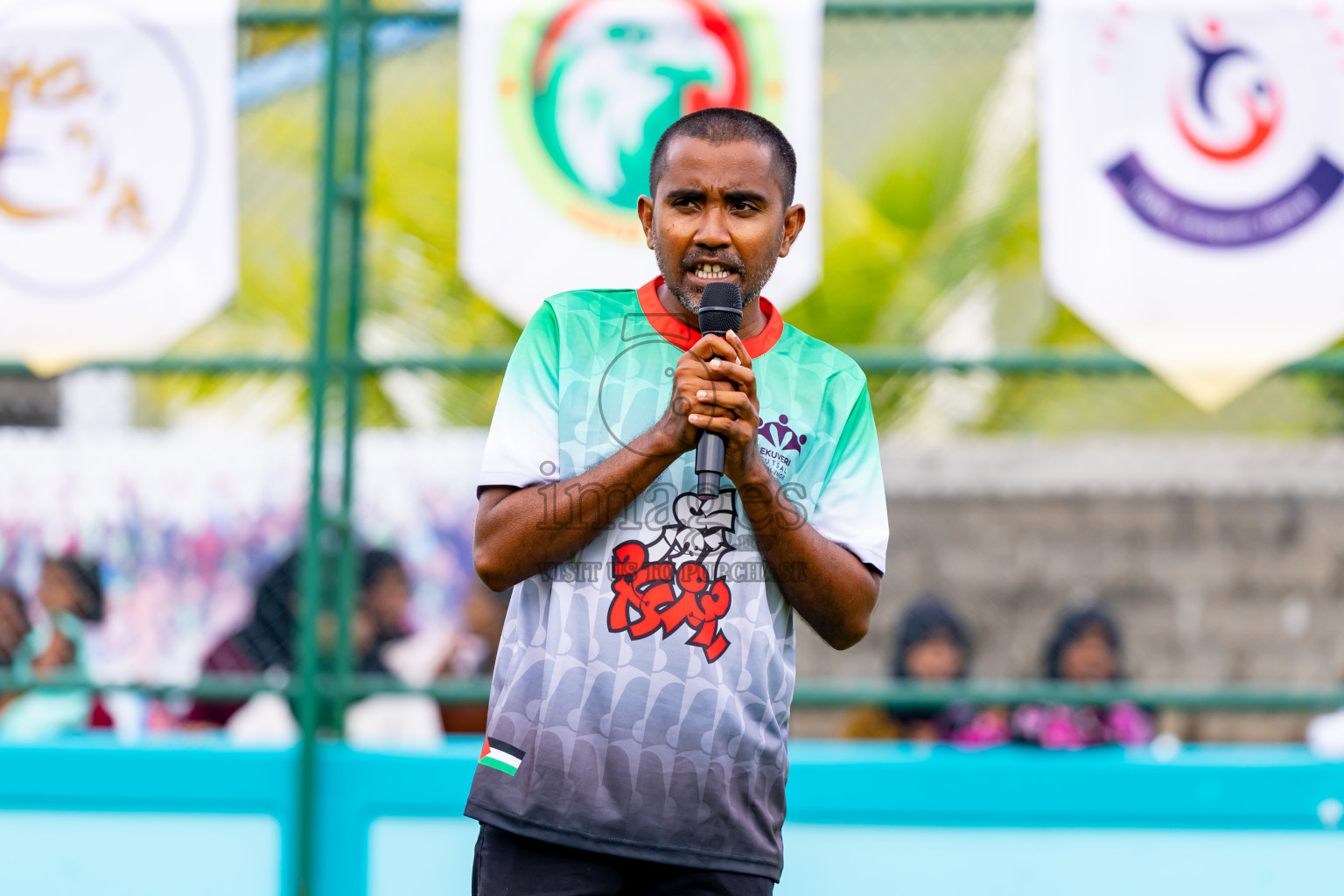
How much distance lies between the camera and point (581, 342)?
1.77 m

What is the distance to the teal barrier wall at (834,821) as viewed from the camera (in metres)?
3.06

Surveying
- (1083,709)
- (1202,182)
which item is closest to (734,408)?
(1202,182)

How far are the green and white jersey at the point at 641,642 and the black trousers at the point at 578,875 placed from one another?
3 centimetres

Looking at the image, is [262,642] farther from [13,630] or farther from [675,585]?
[675,585]

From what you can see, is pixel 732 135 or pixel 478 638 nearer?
pixel 732 135

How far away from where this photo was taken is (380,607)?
4422 millimetres

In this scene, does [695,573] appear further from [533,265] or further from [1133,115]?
[1133,115]

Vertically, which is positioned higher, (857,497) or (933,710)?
(857,497)

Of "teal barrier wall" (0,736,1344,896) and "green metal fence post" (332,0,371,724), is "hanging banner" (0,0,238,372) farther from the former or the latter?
"teal barrier wall" (0,736,1344,896)

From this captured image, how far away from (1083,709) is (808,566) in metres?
2.20

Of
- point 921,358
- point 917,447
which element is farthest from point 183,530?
point 917,447

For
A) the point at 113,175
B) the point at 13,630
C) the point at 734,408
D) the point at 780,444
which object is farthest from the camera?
the point at 13,630

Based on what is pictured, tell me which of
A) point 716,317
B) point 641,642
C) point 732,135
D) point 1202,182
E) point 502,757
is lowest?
point 502,757

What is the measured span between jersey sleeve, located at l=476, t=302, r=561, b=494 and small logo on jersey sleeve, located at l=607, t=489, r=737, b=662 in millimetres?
161
